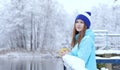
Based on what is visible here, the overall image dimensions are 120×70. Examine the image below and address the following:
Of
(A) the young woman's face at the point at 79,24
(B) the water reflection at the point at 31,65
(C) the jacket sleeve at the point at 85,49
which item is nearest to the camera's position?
(C) the jacket sleeve at the point at 85,49

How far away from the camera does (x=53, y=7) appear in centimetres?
5812

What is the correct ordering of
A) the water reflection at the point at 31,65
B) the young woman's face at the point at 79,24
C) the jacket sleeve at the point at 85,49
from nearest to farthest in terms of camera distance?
the jacket sleeve at the point at 85,49, the young woman's face at the point at 79,24, the water reflection at the point at 31,65

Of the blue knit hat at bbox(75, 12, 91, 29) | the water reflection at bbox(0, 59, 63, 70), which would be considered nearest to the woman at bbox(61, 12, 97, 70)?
the blue knit hat at bbox(75, 12, 91, 29)

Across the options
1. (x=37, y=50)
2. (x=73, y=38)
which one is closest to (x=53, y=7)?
(x=37, y=50)

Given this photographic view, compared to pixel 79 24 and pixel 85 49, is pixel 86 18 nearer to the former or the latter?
pixel 79 24

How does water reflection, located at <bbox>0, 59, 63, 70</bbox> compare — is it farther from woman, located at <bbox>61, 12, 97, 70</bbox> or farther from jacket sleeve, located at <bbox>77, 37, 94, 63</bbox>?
jacket sleeve, located at <bbox>77, 37, 94, 63</bbox>

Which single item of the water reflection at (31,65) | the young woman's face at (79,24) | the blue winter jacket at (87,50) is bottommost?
the water reflection at (31,65)

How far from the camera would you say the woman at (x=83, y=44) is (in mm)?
3148

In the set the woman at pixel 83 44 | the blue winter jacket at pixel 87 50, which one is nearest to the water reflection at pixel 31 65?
the woman at pixel 83 44

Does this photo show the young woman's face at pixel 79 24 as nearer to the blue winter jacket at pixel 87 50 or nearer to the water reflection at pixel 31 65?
the blue winter jacket at pixel 87 50

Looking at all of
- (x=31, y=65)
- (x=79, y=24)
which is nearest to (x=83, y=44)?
(x=79, y=24)

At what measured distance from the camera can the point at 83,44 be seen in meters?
3.17

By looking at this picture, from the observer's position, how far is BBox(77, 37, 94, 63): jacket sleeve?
3139mm

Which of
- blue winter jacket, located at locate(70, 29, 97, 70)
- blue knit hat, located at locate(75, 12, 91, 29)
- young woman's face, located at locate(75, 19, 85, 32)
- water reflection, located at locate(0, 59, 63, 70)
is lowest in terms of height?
water reflection, located at locate(0, 59, 63, 70)
